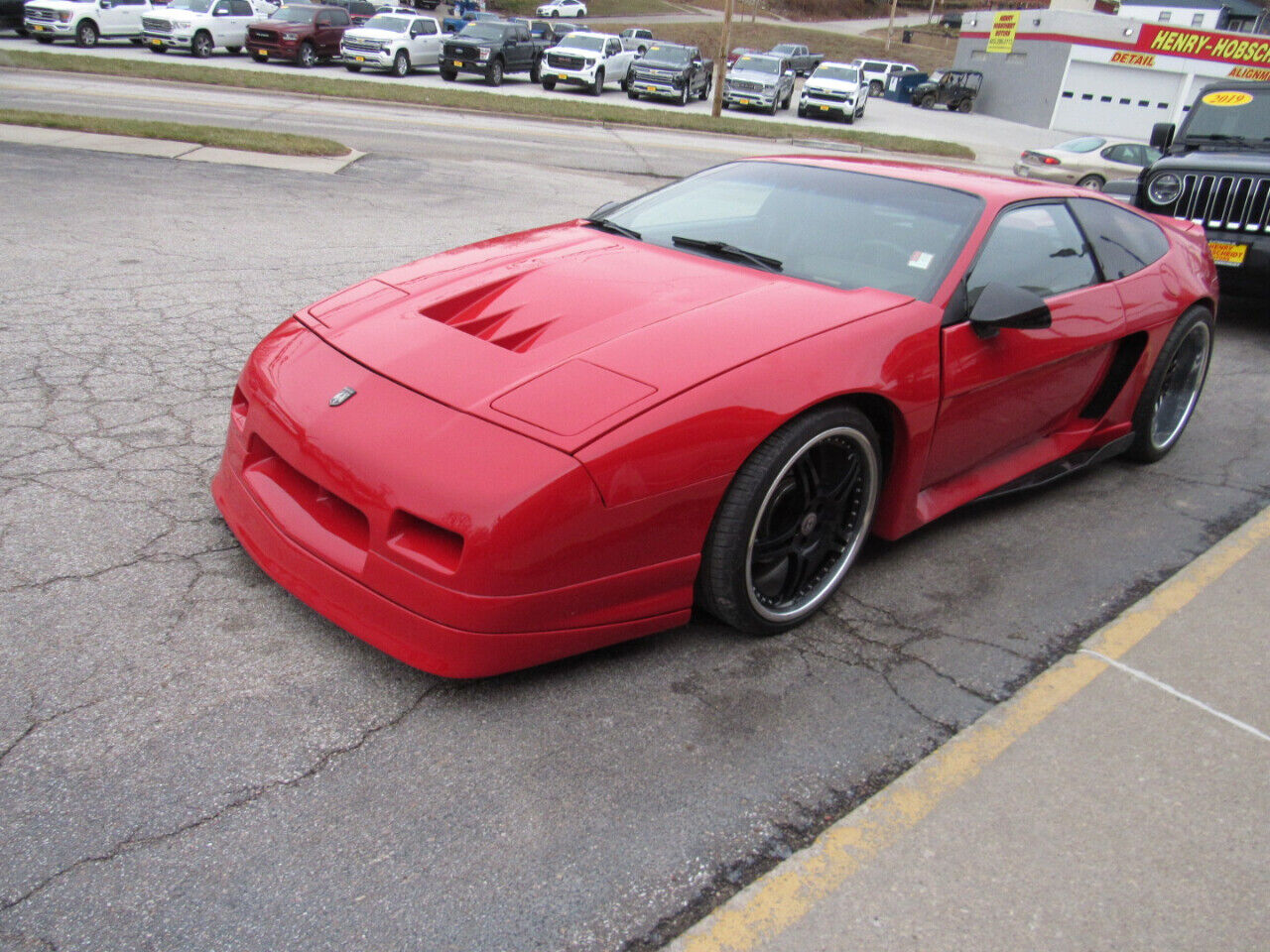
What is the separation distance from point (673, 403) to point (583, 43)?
27.3m

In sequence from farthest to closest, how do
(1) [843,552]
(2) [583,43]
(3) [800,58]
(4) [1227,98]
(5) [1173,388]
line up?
(3) [800,58] < (2) [583,43] < (4) [1227,98] < (5) [1173,388] < (1) [843,552]

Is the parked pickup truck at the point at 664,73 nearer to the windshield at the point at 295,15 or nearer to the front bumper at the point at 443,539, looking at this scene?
the windshield at the point at 295,15

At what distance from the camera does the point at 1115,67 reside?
36.9m

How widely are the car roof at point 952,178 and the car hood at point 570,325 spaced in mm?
856

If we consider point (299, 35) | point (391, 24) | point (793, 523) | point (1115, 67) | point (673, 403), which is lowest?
point (793, 523)

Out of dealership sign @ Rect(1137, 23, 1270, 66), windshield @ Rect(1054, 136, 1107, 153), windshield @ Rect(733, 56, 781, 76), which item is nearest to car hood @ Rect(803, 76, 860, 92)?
windshield @ Rect(733, 56, 781, 76)

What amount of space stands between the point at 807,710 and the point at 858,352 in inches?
41.8

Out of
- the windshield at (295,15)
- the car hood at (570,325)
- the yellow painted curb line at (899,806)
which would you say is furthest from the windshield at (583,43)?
the yellow painted curb line at (899,806)

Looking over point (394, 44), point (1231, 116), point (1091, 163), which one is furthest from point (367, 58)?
point (1231, 116)

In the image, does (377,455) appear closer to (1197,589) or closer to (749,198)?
(749,198)

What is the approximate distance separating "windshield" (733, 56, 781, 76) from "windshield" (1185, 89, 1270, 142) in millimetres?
21711

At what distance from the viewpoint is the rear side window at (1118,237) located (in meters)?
4.17

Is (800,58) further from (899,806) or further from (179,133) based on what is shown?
(899,806)

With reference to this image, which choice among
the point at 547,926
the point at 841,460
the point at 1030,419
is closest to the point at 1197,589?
the point at 1030,419
